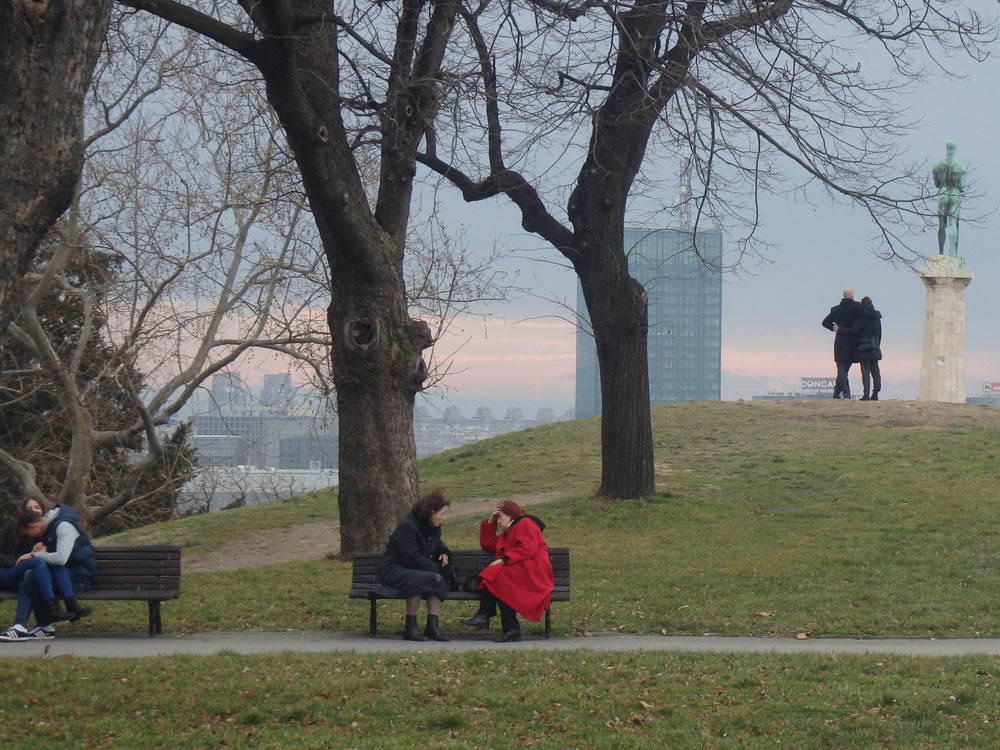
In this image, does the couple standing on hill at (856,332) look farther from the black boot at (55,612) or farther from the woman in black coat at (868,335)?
the black boot at (55,612)

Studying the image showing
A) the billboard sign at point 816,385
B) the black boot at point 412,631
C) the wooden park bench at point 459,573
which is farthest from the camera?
the billboard sign at point 816,385

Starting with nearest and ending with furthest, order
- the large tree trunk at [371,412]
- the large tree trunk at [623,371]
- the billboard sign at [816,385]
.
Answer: the large tree trunk at [371,412]
the large tree trunk at [623,371]
the billboard sign at [816,385]

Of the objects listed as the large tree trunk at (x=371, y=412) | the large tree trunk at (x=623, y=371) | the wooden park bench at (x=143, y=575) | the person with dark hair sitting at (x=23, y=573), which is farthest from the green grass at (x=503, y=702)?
the large tree trunk at (x=623, y=371)

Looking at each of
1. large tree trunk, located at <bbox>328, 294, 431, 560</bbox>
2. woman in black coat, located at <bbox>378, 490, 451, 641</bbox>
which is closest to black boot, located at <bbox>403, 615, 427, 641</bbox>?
woman in black coat, located at <bbox>378, 490, 451, 641</bbox>

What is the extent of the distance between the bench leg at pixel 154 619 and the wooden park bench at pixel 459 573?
5.45 feet

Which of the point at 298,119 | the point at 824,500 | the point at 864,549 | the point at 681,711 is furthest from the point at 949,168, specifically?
the point at 681,711

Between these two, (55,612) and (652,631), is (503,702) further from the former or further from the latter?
(55,612)

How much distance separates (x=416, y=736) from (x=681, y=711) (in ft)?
5.11

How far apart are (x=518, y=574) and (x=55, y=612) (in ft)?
12.7

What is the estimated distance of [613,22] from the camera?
1375cm

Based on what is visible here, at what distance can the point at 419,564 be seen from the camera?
998cm

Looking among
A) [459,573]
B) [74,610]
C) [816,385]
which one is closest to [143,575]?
[74,610]

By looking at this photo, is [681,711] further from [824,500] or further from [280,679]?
[824,500]

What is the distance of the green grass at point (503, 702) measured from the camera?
6535 millimetres
